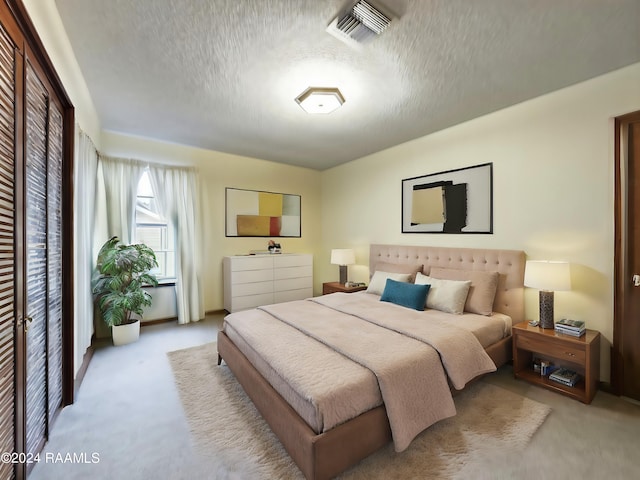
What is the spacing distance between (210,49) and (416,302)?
9.64 ft

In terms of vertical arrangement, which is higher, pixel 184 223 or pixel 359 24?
pixel 359 24

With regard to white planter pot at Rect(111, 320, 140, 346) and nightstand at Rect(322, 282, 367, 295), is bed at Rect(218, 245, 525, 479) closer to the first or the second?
nightstand at Rect(322, 282, 367, 295)

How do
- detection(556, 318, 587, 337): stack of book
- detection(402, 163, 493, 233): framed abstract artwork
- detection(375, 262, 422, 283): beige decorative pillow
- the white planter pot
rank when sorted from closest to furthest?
1. detection(556, 318, 587, 337): stack of book
2. detection(402, 163, 493, 233): framed abstract artwork
3. the white planter pot
4. detection(375, 262, 422, 283): beige decorative pillow

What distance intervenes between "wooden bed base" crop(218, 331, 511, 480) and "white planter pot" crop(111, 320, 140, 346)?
2.45 meters

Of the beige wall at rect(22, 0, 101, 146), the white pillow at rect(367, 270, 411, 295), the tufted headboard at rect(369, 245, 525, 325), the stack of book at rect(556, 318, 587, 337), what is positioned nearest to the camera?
the beige wall at rect(22, 0, 101, 146)

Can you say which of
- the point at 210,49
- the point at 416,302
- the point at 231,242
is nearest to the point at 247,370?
the point at 416,302

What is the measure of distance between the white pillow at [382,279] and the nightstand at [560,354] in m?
1.25

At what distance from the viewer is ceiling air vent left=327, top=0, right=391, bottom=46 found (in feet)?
5.35

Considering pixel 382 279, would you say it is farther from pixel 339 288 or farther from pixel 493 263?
pixel 493 263

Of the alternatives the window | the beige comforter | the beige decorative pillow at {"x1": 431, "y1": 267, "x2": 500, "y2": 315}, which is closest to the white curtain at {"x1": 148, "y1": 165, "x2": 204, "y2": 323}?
the window

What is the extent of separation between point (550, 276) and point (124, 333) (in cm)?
455

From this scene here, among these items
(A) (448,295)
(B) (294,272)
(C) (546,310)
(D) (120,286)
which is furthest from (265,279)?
(C) (546,310)

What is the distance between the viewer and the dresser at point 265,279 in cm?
438

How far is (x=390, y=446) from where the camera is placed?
67.1 inches
